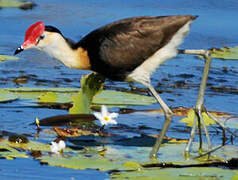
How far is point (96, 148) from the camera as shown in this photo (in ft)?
21.2

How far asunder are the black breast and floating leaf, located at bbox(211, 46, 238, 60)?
3.32m

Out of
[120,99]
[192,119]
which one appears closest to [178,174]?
[192,119]

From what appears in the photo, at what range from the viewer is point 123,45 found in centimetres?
666

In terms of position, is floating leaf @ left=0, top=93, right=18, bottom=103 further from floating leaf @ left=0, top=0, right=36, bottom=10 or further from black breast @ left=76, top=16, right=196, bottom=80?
floating leaf @ left=0, top=0, right=36, bottom=10

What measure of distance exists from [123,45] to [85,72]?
2.88 metres

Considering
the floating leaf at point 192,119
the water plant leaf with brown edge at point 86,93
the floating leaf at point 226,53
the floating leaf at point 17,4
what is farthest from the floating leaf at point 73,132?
the floating leaf at point 17,4

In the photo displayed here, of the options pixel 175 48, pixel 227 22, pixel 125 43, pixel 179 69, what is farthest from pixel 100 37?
pixel 227 22

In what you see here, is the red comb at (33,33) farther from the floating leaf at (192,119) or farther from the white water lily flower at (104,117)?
the floating leaf at (192,119)

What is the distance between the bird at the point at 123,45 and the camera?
6.64 m

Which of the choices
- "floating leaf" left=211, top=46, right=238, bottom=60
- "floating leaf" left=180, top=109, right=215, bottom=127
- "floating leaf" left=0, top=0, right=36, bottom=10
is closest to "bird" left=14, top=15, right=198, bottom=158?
"floating leaf" left=180, top=109, right=215, bottom=127

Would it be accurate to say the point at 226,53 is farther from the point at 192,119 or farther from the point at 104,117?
the point at 104,117

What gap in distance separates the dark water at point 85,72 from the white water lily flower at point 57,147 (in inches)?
6.3

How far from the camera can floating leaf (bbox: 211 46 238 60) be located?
9.96 m

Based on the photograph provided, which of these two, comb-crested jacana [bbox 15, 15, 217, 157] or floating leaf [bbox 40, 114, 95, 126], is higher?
comb-crested jacana [bbox 15, 15, 217, 157]
